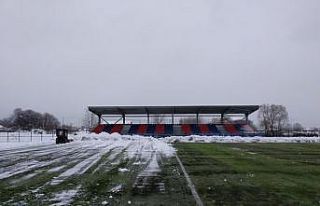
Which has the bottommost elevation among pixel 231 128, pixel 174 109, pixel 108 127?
pixel 231 128

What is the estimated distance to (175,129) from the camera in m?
101

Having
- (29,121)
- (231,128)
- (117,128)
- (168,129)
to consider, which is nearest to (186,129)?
(168,129)

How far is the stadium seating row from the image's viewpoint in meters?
95.7

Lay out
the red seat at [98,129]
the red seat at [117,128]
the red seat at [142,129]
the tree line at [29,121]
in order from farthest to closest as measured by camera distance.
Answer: the tree line at [29,121]
the red seat at [142,129]
the red seat at [117,128]
the red seat at [98,129]

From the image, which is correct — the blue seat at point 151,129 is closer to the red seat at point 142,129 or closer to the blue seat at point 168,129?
the red seat at point 142,129

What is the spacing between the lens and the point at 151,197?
10812 mm

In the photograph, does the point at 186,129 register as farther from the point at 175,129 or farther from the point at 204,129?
the point at 204,129

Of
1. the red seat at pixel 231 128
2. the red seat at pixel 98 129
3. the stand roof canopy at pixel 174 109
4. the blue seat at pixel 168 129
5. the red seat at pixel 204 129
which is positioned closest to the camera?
the stand roof canopy at pixel 174 109

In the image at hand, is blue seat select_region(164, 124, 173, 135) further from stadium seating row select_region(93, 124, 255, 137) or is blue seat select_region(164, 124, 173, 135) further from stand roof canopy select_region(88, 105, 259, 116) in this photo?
stand roof canopy select_region(88, 105, 259, 116)

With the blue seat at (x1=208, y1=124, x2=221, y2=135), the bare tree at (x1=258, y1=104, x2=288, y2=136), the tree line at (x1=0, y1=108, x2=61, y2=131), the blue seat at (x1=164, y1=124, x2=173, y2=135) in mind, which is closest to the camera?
the blue seat at (x1=208, y1=124, x2=221, y2=135)

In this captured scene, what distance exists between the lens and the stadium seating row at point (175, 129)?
95.7 meters

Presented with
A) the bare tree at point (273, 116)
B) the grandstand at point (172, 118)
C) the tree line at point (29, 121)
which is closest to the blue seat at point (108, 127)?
the grandstand at point (172, 118)

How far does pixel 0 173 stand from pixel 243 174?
8.53 metres

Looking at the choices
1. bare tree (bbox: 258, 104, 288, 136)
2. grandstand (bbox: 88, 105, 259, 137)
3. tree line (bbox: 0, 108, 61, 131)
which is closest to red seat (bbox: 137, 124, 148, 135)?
grandstand (bbox: 88, 105, 259, 137)
